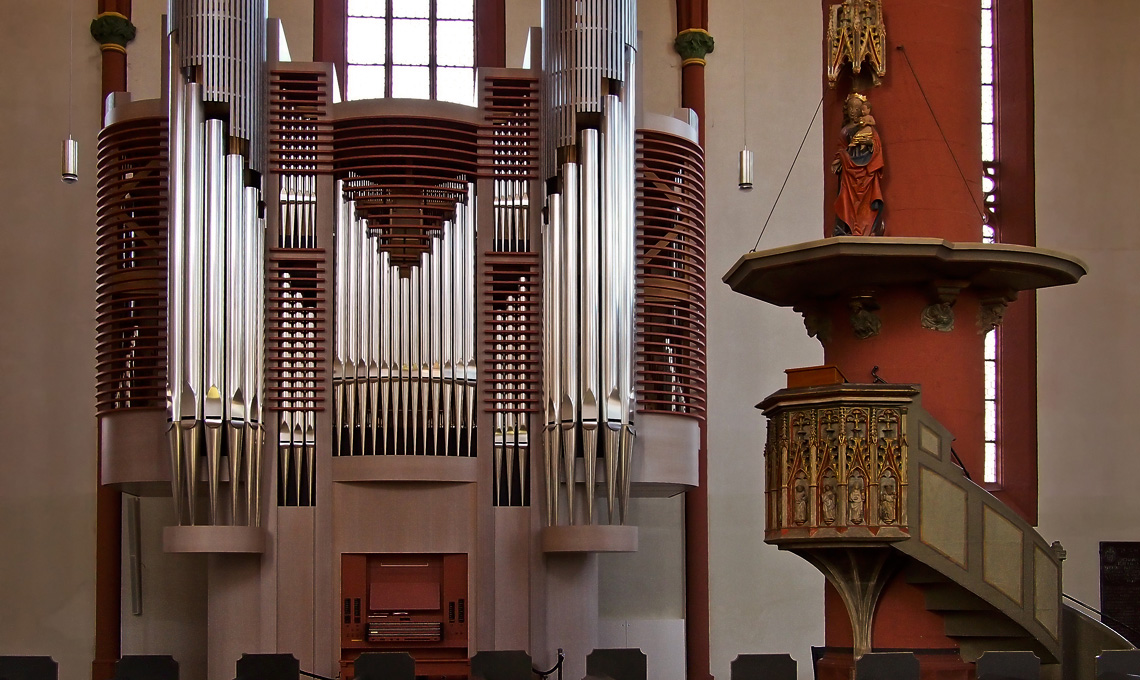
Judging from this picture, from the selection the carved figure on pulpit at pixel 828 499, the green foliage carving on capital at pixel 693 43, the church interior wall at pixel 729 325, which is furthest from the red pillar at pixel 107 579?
the carved figure on pulpit at pixel 828 499

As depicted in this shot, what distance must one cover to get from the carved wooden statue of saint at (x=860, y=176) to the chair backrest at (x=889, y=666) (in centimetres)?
258

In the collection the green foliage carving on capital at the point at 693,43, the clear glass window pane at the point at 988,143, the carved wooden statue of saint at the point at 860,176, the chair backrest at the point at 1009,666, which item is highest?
the green foliage carving on capital at the point at 693,43

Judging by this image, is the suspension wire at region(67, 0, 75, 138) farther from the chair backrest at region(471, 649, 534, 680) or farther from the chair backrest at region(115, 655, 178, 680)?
the chair backrest at region(471, 649, 534, 680)

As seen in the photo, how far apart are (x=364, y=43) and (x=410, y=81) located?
0.64 metres

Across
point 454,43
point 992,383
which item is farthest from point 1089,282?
point 454,43

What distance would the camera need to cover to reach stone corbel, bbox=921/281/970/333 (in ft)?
31.1

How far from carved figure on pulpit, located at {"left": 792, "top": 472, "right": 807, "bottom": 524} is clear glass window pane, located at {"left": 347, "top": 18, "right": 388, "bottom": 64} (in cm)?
929

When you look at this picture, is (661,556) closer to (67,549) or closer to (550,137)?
(550,137)

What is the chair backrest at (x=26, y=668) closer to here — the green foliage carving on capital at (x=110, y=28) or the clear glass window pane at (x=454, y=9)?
the green foliage carving on capital at (x=110, y=28)

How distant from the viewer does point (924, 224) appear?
9688mm

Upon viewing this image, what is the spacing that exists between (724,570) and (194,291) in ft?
20.6

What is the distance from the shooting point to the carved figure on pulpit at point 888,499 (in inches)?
345

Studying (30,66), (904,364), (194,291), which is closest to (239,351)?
(194,291)

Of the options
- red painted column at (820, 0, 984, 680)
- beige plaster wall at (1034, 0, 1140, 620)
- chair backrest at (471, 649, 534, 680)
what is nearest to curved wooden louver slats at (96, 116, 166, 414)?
chair backrest at (471, 649, 534, 680)
